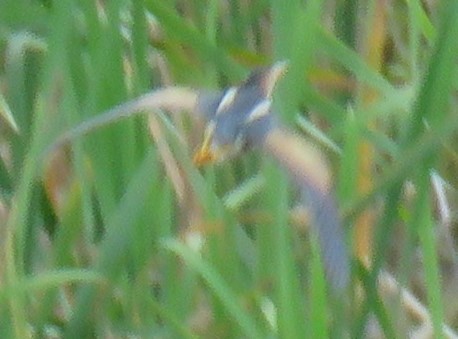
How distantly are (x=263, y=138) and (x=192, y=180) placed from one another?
9 centimetres

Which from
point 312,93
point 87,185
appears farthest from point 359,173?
point 87,185

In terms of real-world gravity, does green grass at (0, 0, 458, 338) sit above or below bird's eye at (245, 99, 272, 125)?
below

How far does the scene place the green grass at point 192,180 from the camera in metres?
0.47

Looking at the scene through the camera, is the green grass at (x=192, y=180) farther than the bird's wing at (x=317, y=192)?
Yes

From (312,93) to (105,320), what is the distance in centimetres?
17

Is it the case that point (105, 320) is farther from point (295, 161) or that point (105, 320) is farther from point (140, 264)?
point (295, 161)

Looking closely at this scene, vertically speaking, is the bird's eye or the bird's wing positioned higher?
the bird's eye

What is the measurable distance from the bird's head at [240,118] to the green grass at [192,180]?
2 centimetres

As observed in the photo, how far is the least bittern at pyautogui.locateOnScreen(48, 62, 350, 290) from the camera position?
369 millimetres

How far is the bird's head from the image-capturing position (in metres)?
0.41

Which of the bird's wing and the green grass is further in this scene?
the green grass

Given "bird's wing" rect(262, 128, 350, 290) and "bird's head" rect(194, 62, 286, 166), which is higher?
"bird's head" rect(194, 62, 286, 166)

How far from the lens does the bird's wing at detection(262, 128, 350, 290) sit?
361 mm

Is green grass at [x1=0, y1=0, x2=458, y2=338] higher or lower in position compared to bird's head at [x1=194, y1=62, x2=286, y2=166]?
lower
